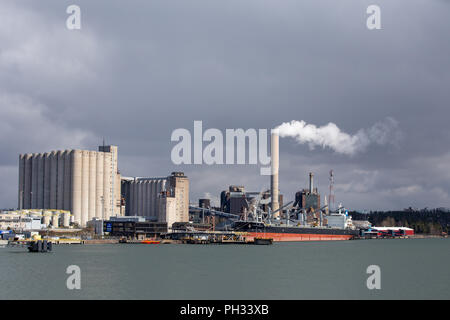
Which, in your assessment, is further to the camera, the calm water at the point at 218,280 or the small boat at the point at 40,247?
the small boat at the point at 40,247

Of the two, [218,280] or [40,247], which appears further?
[40,247]

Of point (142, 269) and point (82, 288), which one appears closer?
point (82, 288)

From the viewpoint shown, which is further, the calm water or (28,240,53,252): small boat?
(28,240,53,252): small boat

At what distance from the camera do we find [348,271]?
8469cm

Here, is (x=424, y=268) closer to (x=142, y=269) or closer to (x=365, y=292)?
(x=365, y=292)

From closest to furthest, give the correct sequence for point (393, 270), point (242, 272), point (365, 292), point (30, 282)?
point (365, 292)
point (30, 282)
point (242, 272)
point (393, 270)

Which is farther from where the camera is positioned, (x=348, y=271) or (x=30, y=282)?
(x=348, y=271)

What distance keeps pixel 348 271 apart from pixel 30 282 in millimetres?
41427
